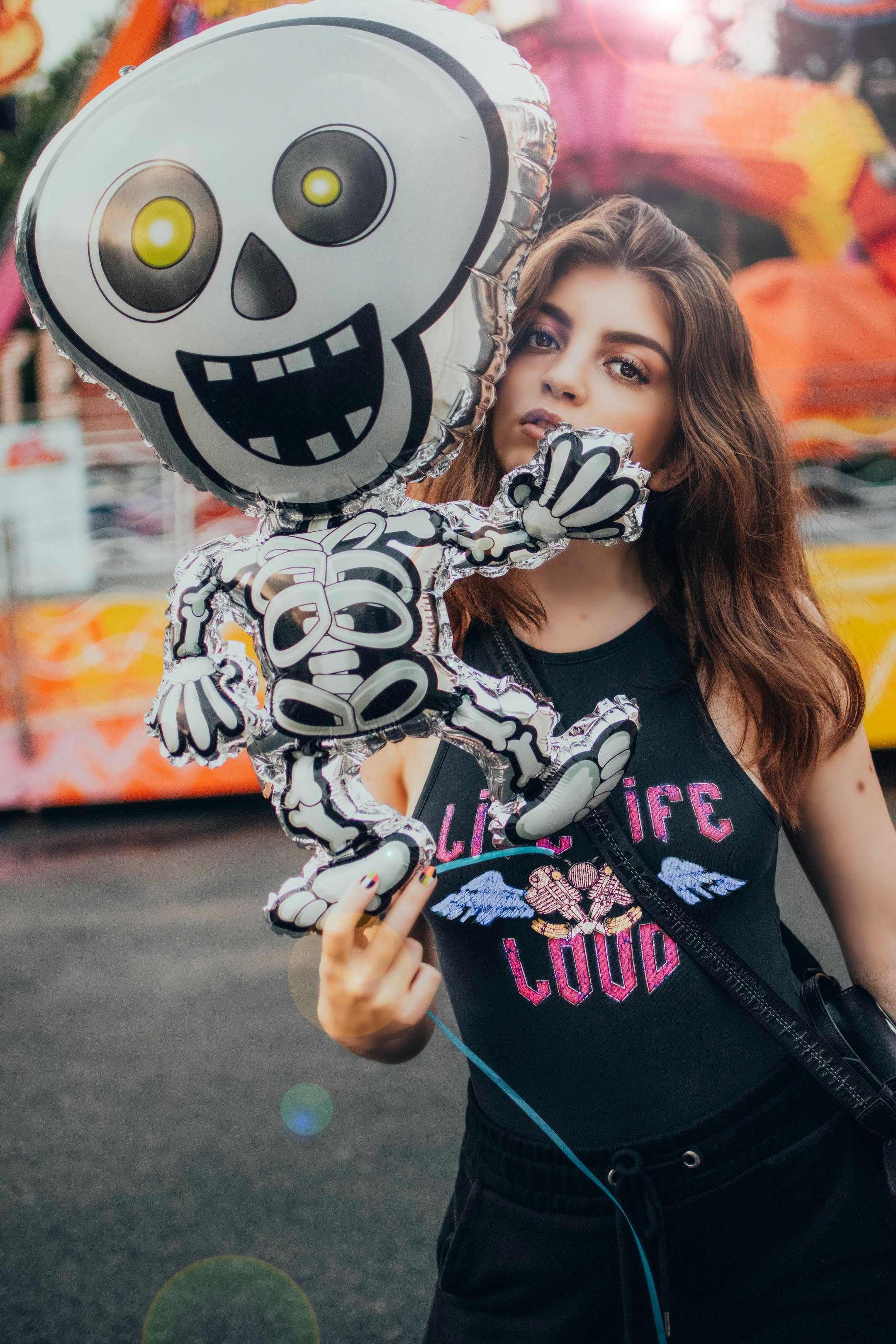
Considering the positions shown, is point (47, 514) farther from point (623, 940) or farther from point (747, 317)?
point (623, 940)

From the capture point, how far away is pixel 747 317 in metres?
3.80

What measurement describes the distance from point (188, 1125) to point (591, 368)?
2184 mm

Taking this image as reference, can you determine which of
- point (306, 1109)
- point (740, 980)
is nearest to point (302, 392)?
point (740, 980)

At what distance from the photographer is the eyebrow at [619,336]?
804 mm

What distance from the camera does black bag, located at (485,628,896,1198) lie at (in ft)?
2.76

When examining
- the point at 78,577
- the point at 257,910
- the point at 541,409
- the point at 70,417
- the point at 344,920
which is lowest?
the point at 257,910

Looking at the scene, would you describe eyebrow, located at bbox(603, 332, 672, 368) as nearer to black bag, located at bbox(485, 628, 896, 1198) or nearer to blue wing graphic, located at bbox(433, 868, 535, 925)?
black bag, located at bbox(485, 628, 896, 1198)

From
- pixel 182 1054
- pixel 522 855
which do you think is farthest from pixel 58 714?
pixel 522 855

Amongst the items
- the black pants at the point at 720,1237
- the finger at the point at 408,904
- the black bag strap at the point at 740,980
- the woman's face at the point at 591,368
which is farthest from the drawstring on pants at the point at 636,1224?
the woman's face at the point at 591,368

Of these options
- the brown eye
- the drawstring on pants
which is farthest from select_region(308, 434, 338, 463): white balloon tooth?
the drawstring on pants

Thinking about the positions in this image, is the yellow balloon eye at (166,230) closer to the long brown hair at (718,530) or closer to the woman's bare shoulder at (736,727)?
the long brown hair at (718,530)

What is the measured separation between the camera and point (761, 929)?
935mm

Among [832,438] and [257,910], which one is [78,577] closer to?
[257,910]

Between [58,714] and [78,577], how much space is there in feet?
1.93
